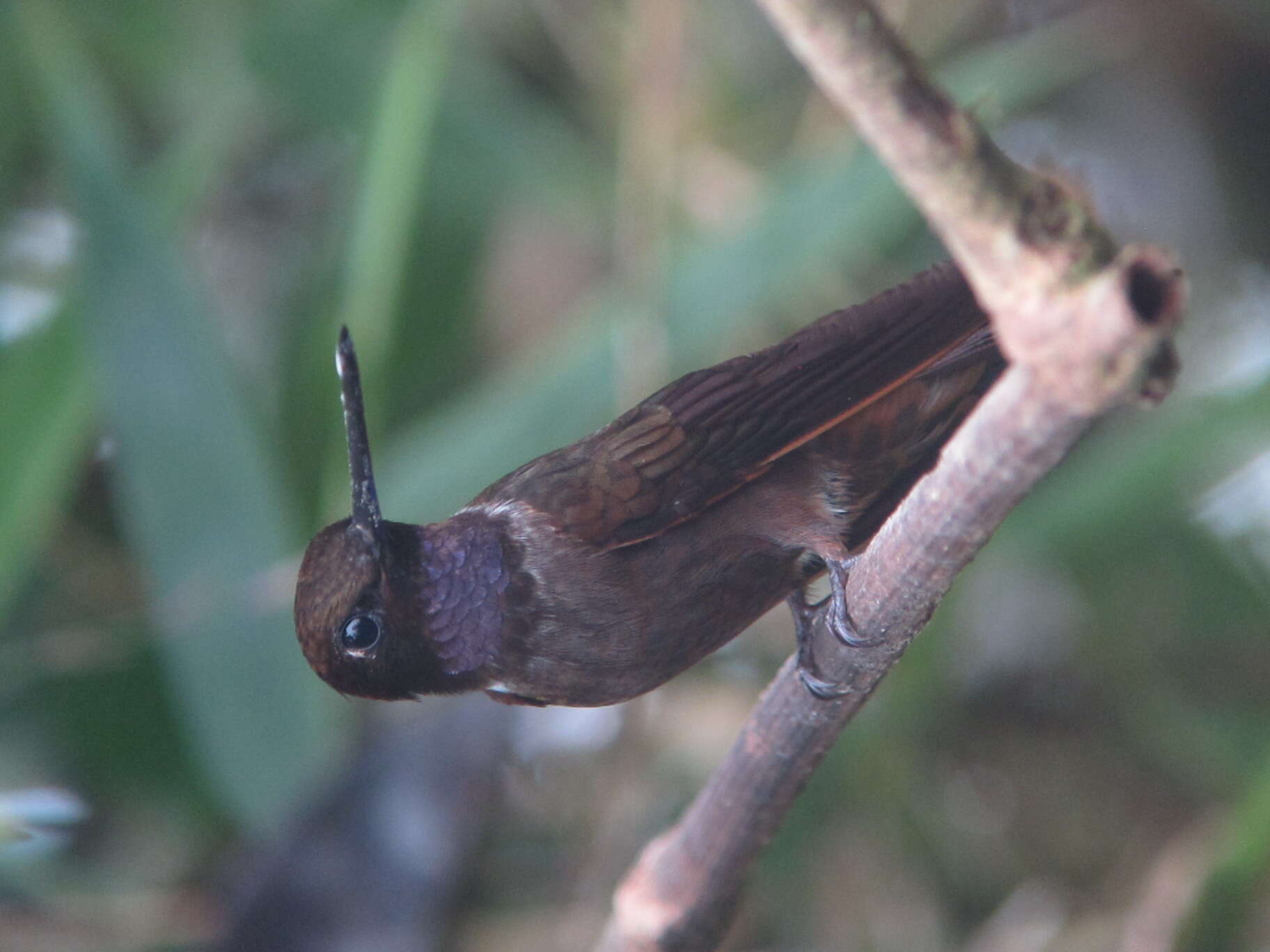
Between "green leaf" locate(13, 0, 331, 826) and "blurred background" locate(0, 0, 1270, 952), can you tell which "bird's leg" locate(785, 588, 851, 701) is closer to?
"blurred background" locate(0, 0, 1270, 952)

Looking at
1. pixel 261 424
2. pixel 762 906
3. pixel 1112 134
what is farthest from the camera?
pixel 1112 134

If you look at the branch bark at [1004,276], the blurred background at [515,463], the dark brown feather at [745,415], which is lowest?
the branch bark at [1004,276]

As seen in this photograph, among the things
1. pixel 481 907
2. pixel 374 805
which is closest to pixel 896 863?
pixel 481 907

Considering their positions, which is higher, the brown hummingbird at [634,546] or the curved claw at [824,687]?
the brown hummingbird at [634,546]

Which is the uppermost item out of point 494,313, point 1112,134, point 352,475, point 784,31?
point 494,313

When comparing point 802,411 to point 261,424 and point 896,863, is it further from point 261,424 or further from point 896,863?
point 896,863

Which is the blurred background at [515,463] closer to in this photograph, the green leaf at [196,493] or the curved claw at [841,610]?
the green leaf at [196,493]

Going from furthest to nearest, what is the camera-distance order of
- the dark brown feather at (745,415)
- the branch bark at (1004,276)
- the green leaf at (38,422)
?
the green leaf at (38,422), the dark brown feather at (745,415), the branch bark at (1004,276)

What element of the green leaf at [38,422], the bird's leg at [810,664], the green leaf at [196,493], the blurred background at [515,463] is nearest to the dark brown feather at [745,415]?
the bird's leg at [810,664]
